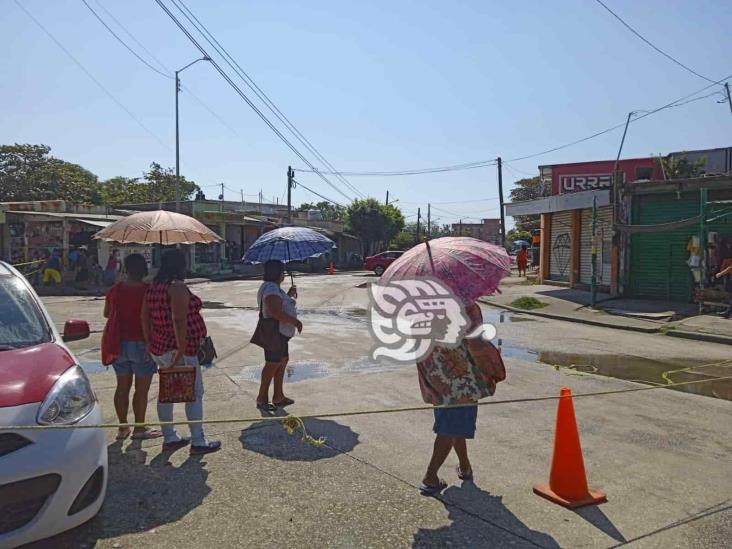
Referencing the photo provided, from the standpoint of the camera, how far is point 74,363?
159 inches

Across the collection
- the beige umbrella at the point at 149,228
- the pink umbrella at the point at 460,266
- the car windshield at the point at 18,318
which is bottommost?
the car windshield at the point at 18,318

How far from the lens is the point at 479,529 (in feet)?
12.5

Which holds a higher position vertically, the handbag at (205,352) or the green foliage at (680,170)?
the green foliage at (680,170)

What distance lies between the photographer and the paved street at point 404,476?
12.3 feet

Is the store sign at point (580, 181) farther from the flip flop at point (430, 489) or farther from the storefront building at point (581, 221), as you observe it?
the flip flop at point (430, 489)

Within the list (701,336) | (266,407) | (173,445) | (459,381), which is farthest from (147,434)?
(701,336)

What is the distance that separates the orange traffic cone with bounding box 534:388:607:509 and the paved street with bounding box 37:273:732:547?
10cm

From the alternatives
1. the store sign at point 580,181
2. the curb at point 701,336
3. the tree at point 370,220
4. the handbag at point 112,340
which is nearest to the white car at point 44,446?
the handbag at point 112,340

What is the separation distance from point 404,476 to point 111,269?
2484 centimetres

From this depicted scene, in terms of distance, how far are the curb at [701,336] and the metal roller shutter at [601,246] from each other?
20.5ft

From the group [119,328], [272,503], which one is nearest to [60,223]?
[119,328]

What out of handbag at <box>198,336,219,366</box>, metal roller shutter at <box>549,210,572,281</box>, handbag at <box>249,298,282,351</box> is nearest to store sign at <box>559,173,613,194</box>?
metal roller shutter at <box>549,210,572,281</box>

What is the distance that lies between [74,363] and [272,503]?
157cm

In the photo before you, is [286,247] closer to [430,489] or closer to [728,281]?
[430,489]
